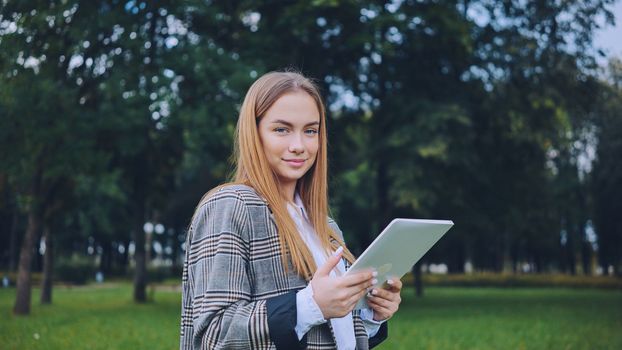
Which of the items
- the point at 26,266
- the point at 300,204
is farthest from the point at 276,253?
the point at 26,266

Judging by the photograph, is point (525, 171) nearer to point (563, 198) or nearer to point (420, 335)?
point (420, 335)

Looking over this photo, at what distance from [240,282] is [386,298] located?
588mm

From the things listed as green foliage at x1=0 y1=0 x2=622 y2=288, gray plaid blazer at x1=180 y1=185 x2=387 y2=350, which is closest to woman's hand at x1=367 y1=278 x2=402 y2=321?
gray plaid blazer at x1=180 y1=185 x2=387 y2=350

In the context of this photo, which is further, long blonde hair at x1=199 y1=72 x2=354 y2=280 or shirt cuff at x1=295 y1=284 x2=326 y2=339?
long blonde hair at x1=199 y1=72 x2=354 y2=280

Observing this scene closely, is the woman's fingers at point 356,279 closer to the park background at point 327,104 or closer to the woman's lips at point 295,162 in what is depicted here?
the woman's lips at point 295,162

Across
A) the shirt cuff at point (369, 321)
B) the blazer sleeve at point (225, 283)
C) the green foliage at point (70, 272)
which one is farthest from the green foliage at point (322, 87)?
the green foliage at point (70, 272)

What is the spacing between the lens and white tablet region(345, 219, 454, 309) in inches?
79.2

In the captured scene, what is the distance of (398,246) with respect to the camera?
2.13 m

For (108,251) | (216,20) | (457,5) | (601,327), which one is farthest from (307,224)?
(108,251)

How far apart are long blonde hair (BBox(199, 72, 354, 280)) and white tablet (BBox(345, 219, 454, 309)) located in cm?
19

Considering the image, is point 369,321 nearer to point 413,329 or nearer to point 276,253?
point 276,253

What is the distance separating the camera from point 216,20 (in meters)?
Answer: 15.7

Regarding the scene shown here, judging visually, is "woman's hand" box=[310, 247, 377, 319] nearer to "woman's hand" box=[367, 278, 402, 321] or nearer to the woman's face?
"woman's hand" box=[367, 278, 402, 321]

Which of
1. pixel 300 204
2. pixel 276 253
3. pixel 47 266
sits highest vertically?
pixel 300 204
